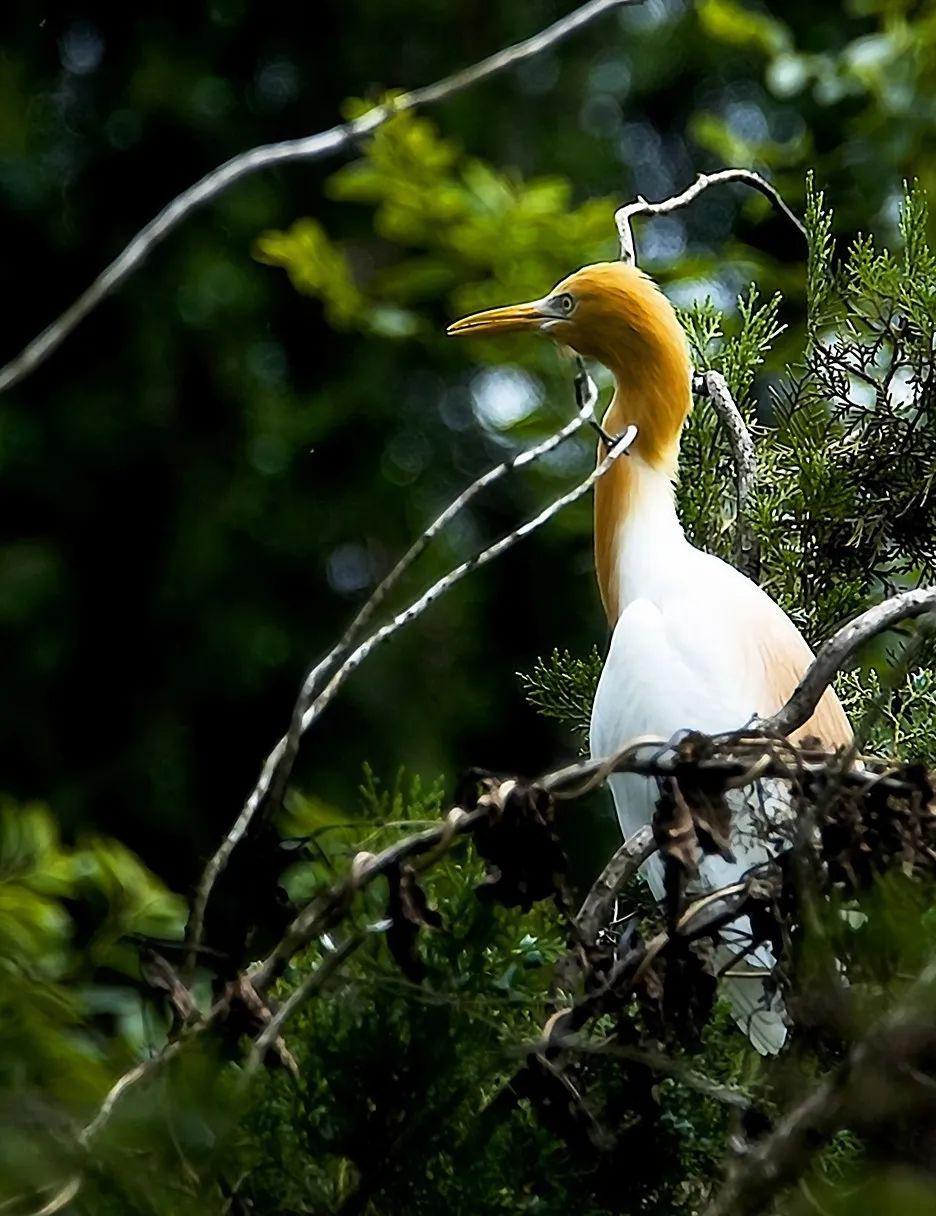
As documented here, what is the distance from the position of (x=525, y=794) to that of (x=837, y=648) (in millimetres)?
177

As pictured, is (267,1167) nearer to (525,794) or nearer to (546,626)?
(525,794)

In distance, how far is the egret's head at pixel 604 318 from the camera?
5.82 feet

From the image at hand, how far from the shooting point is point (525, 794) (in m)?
0.75

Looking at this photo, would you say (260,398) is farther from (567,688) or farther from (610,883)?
(610,883)

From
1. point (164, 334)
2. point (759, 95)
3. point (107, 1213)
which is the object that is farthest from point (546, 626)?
point (107, 1213)

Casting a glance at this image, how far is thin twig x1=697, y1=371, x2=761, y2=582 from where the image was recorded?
138cm

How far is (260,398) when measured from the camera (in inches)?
152

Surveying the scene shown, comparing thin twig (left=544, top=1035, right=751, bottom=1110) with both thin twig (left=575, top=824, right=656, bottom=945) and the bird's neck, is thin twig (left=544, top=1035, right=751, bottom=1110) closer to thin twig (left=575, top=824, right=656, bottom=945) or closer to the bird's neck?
thin twig (left=575, top=824, right=656, bottom=945)

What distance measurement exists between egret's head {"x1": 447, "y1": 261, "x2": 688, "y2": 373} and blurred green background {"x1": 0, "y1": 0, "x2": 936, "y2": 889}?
1402 mm

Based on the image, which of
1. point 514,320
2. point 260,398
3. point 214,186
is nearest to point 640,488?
point 514,320

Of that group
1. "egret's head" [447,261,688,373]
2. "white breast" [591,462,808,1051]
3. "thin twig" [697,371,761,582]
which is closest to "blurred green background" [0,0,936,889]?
"egret's head" [447,261,688,373]

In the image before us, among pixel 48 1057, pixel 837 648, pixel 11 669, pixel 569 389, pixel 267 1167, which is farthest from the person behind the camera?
pixel 11 669

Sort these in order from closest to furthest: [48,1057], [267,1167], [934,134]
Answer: [48,1057] < [267,1167] < [934,134]

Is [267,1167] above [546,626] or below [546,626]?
below
